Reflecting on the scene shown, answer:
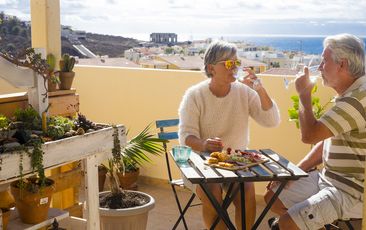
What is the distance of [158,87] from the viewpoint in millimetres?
5070

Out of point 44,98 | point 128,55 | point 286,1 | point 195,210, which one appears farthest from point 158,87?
point 128,55

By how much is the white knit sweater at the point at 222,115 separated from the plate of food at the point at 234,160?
400 millimetres

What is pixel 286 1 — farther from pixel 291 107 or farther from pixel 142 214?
pixel 142 214

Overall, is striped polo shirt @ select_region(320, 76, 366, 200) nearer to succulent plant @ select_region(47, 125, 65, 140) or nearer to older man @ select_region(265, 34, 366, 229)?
older man @ select_region(265, 34, 366, 229)

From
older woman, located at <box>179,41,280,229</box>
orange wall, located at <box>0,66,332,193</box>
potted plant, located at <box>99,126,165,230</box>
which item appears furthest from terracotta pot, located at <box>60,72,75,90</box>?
orange wall, located at <box>0,66,332,193</box>

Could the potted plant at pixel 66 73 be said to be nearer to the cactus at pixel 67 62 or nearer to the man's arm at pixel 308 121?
the cactus at pixel 67 62

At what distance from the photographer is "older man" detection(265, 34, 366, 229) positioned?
2.58m

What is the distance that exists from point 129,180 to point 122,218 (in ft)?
4.84

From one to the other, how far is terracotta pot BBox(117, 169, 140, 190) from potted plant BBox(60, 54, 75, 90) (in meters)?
1.43

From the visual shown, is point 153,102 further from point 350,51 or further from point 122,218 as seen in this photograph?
point 350,51

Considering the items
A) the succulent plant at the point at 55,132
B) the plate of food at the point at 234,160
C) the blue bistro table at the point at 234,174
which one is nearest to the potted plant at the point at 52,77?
the succulent plant at the point at 55,132

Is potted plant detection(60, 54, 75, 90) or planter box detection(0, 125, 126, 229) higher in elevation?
potted plant detection(60, 54, 75, 90)

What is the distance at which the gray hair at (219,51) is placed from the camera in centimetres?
322

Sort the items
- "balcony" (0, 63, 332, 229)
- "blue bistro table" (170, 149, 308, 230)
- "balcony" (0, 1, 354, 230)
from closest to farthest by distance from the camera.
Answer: "blue bistro table" (170, 149, 308, 230) < "balcony" (0, 1, 354, 230) < "balcony" (0, 63, 332, 229)
